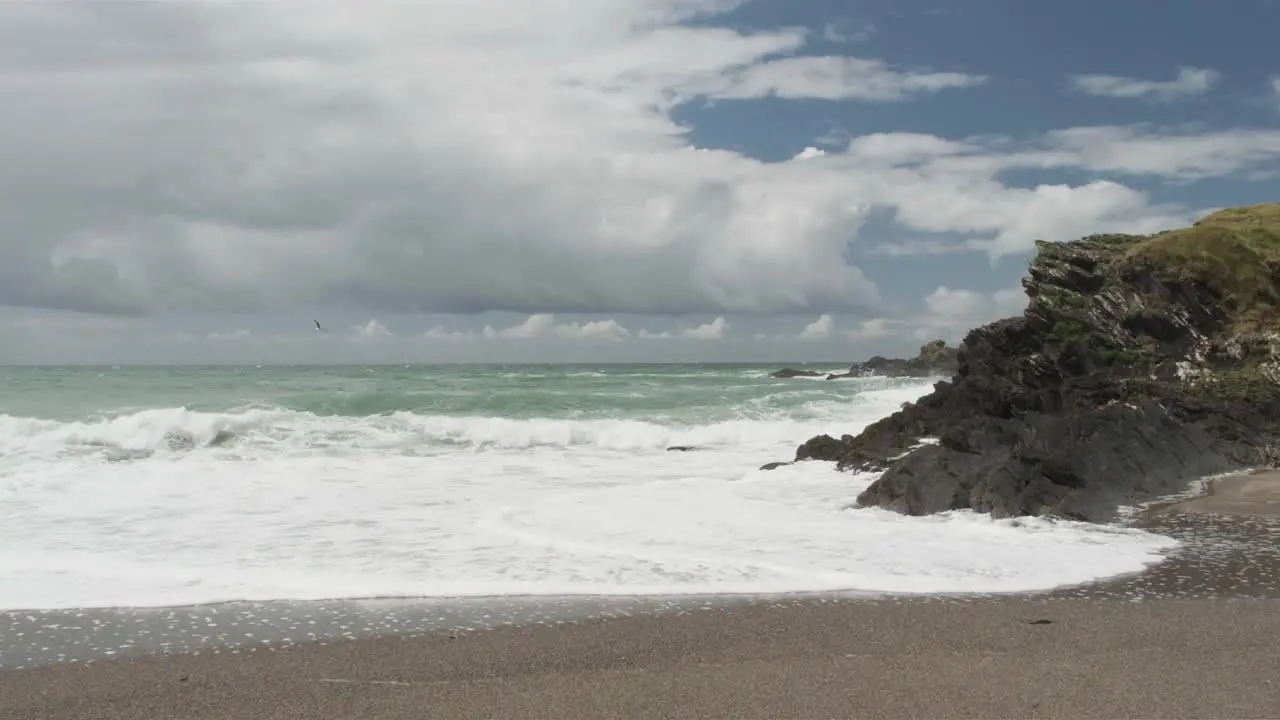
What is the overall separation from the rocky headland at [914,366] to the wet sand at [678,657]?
224 feet

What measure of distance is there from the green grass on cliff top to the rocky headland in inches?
1881

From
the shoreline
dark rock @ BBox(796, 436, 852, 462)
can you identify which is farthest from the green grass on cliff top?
the shoreline

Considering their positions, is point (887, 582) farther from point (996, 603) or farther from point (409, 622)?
point (409, 622)

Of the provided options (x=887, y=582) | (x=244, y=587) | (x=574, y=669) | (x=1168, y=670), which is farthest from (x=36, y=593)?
(x=1168, y=670)

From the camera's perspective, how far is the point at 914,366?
7969 cm

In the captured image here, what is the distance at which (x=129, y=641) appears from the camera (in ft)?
22.4

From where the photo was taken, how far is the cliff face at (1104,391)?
12.8 meters

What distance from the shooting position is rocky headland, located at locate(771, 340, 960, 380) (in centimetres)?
7658

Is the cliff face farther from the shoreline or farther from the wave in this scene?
the wave

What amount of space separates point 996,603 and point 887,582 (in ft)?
3.46

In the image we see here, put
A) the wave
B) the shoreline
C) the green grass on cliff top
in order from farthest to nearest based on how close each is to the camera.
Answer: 1. the green grass on cliff top
2. the wave
3. the shoreline

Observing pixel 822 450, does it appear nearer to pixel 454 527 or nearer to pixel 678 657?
pixel 454 527

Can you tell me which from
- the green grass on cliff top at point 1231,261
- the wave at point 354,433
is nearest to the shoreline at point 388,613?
the wave at point 354,433

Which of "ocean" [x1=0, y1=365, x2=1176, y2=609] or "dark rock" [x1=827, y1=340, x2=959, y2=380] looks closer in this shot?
"ocean" [x1=0, y1=365, x2=1176, y2=609]
